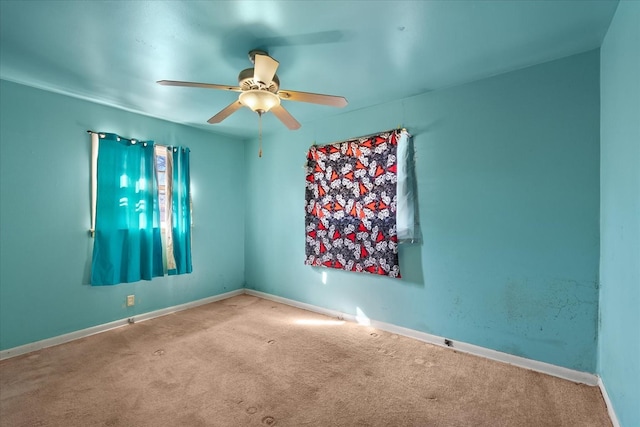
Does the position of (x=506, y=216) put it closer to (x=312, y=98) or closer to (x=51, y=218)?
(x=312, y=98)

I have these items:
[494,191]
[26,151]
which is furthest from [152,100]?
[494,191]

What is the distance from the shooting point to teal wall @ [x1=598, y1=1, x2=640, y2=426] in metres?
1.47

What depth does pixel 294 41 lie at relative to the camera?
1.98 metres

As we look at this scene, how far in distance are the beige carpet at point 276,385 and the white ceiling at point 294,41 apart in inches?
94.2

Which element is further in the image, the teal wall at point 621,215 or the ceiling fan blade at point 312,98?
the ceiling fan blade at point 312,98

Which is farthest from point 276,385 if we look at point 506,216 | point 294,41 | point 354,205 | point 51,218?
point 51,218

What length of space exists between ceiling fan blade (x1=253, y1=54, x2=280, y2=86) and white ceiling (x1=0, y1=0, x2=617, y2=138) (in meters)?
0.25

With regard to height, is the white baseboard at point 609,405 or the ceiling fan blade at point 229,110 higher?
the ceiling fan blade at point 229,110

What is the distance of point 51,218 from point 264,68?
262 centimetres

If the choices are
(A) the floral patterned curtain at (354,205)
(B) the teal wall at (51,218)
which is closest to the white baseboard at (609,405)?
(A) the floral patterned curtain at (354,205)

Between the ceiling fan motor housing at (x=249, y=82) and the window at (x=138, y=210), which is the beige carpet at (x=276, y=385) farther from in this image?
the ceiling fan motor housing at (x=249, y=82)

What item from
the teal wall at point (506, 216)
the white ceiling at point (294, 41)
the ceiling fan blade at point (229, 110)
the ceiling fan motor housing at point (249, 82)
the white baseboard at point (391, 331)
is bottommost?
the white baseboard at point (391, 331)

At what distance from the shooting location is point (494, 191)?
253 centimetres

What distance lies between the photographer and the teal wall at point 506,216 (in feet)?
7.16
